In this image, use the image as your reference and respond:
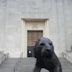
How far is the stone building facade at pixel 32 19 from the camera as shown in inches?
848

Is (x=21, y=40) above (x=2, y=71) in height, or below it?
above

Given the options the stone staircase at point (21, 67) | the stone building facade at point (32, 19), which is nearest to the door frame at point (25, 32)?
the stone building facade at point (32, 19)

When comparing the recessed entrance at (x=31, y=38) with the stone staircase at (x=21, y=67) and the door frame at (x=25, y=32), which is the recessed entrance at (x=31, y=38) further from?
the stone staircase at (x=21, y=67)

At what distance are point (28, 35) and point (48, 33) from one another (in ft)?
8.46

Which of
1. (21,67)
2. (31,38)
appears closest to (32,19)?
(31,38)

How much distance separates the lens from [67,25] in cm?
2205

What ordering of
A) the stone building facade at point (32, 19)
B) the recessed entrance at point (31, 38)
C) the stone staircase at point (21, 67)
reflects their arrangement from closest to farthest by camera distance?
the stone staircase at point (21, 67)
the stone building facade at point (32, 19)
the recessed entrance at point (31, 38)

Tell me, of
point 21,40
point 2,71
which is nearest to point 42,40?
point 2,71

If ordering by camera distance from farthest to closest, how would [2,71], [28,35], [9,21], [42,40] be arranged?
1. [28,35]
2. [9,21]
3. [2,71]
4. [42,40]

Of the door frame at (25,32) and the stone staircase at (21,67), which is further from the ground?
the door frame at (25,32)

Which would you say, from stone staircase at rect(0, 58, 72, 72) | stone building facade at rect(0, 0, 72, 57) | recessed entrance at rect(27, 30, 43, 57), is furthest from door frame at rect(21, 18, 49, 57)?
stone staircase at rect(0, 58, 72, 72)

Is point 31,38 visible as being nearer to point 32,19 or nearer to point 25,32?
point 25,32

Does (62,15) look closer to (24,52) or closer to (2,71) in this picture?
(24,52)

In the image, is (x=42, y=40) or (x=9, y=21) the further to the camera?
(x=9, y=21)
